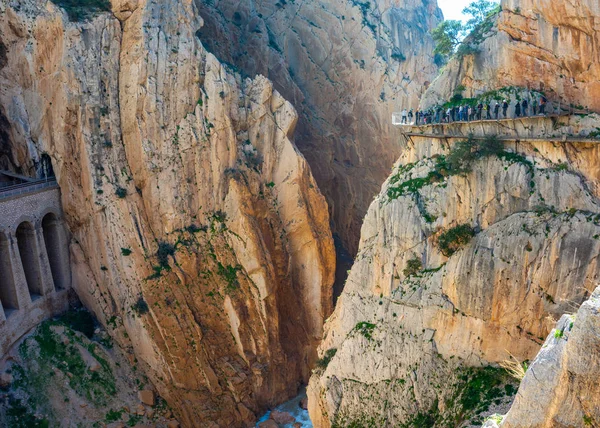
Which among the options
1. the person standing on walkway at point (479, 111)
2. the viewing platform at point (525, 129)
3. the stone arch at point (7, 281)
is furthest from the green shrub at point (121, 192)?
the person standing on walkway at point (479, 111)

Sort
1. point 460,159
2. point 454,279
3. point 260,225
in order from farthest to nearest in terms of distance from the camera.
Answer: point 260,225 → point 460,159 → point 454,279

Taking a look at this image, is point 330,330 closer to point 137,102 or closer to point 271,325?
point 271,325

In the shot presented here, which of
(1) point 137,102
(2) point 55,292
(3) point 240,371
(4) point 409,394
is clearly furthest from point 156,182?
(4) point 409,394

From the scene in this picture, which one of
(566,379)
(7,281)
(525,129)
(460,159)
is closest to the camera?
(566,379)

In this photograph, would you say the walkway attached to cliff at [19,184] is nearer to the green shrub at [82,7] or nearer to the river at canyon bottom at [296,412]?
the green shrub at [82,7]

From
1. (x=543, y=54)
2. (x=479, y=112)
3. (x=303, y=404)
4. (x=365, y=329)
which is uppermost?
(x=543, y=54)

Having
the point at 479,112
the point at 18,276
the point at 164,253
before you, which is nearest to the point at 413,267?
the point at 479,112

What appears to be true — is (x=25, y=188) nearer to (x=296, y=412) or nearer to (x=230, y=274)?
(x=230, y=274)

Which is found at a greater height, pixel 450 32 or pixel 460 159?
pixel 450 32
